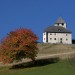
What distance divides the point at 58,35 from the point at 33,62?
6443cm

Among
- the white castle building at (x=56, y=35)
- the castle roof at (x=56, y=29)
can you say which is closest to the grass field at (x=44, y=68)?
the white castle building at (x=56, y=35)

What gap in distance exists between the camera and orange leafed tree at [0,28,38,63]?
3428 inches

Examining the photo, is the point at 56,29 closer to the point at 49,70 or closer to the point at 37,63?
the point at 37,63

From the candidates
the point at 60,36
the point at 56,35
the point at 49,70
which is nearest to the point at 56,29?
the point at 56,35

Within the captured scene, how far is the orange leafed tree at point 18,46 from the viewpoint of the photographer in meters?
87.1

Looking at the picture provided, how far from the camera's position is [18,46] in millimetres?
89188

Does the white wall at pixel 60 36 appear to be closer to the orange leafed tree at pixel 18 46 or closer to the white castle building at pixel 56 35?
the white castle building at pixel 56 35

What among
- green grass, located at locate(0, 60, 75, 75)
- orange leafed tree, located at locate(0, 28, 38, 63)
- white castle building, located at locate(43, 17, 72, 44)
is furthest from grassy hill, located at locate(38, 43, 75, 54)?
white castle building, located at locate(43, 17, 72, 44)

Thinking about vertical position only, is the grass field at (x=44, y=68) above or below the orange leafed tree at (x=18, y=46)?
below

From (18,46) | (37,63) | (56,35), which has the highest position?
(56,35)

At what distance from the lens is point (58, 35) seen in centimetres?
15512

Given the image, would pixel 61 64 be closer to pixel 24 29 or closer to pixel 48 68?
pixel 48 68

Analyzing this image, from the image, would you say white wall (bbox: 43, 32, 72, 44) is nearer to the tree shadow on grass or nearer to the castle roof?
the castle roof

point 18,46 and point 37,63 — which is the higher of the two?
point 18,46
